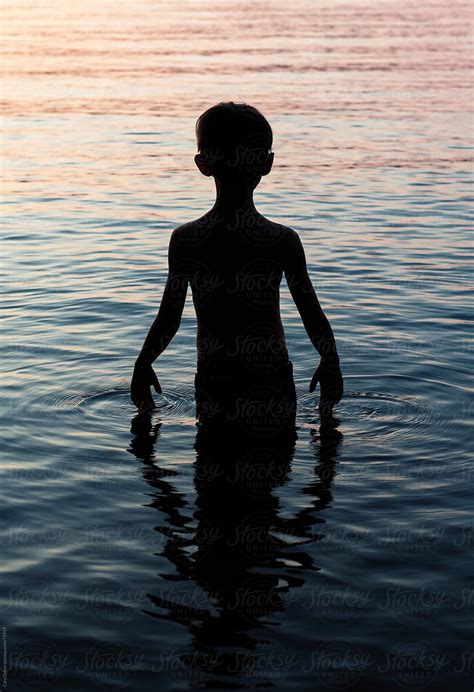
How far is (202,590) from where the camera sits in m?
5.18

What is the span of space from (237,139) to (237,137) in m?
0.01

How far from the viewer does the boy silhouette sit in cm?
596

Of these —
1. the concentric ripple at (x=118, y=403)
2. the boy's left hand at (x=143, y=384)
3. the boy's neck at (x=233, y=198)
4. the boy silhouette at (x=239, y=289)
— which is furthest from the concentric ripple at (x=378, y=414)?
the boy's neck at (x=233, y=198)

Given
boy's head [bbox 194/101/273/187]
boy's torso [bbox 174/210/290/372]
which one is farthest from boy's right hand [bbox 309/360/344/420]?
boy's head [bbox 194/101/273/187]

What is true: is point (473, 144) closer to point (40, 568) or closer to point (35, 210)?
point (35, 210)

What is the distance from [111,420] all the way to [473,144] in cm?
1754

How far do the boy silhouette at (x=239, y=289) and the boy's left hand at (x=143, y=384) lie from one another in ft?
0.04

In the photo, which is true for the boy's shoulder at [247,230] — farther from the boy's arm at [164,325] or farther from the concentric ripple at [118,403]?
the concentric ripple at [118,403]

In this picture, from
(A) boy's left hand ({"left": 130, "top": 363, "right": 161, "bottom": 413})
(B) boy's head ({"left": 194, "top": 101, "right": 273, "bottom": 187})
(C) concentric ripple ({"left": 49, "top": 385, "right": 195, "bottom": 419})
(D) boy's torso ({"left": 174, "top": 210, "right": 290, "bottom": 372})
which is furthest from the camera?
(C) concentric ripple ({"left": 49, "top": 385, "right": 195, "bottom": 419})

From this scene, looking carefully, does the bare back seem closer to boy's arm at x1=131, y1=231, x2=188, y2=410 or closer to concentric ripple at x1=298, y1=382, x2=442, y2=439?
boy's arm at x1=131, y1=231, x2=188, y2=410

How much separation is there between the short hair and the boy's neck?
0.10 m

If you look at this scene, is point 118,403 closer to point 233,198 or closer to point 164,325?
point 164,325

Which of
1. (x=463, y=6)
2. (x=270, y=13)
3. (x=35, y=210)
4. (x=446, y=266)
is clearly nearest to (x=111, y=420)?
(x=446, y=266)

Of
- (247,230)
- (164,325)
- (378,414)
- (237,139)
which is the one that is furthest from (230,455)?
(237,139)
